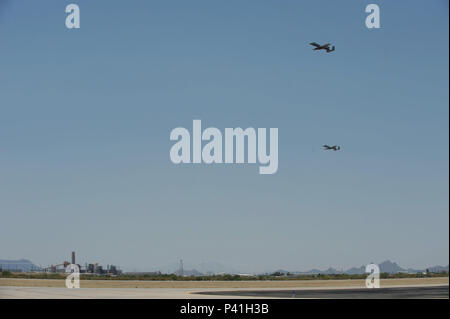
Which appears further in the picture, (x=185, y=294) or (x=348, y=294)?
(x=348, y=294)

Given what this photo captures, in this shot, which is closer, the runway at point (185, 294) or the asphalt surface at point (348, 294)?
the runway at point (185, 294)

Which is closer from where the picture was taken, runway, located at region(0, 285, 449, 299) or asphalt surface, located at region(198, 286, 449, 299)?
runway, located at region(0, 285, 449, 299)

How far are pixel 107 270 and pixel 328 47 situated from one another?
102 metres

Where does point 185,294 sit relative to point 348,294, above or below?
above

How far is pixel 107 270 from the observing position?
17112 cm
